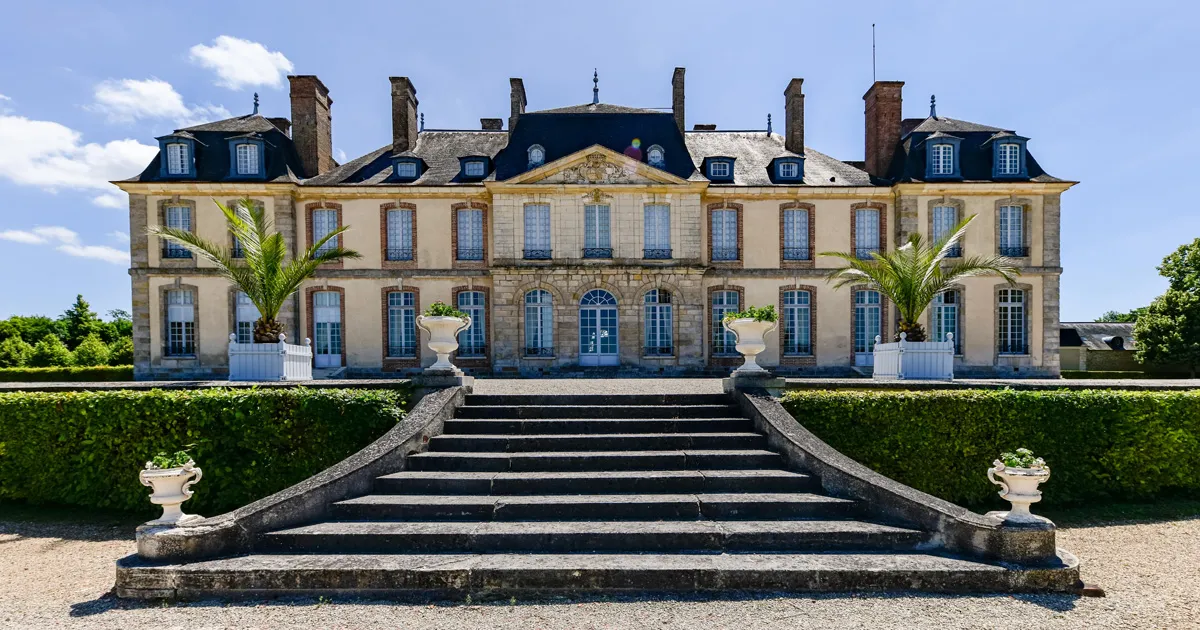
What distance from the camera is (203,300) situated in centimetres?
1677

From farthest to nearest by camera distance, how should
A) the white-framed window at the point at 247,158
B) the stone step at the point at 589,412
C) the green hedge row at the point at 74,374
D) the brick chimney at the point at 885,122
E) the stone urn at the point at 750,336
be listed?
the brick chimney at the point at 885,122
the green hedge row at the point at 74,374
the white-framed window at the point at 247,158
the stone urn at the point at 750,336
the stone step at the point at 589,412

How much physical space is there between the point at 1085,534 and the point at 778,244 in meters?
11.9

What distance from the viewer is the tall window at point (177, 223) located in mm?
16797

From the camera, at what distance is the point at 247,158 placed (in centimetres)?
1698

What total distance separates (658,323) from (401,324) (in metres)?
7.51

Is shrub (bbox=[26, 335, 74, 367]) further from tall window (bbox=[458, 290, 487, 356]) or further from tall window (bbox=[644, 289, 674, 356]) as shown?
tall window (bbox=[644, 289, 674, 356])

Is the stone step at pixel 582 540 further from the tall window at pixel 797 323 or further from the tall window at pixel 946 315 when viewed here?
the tall window at pixel 946 315

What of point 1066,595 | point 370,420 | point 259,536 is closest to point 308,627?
point 259,536

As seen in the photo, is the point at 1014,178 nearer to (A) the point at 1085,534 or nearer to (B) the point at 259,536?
(A) the point at 1085,534

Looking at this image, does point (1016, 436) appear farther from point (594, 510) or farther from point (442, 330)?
point (442, 330)

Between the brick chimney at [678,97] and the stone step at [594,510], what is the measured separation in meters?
15.0

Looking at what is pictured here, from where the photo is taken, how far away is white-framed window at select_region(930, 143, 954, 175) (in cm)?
1712

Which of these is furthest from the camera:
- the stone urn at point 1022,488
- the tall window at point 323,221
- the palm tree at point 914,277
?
the tall window at point 323,221

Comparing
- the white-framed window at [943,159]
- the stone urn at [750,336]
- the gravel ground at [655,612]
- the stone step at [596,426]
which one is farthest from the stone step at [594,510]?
the white-framed window at [943,159]
